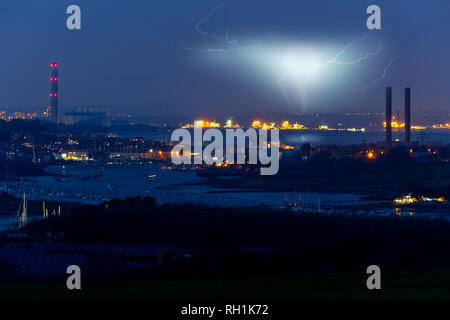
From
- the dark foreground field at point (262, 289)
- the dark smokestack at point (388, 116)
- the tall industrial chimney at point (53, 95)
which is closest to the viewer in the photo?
the dark foreground field at point (262, 289)

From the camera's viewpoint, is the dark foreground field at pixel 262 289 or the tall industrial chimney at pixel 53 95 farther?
the tall industrial chimney at pixel 53 95

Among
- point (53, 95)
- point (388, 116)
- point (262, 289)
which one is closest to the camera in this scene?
point (262, 289)

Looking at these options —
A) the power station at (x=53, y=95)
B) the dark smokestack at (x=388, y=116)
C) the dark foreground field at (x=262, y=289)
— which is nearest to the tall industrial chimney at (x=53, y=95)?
the power station at (x=53, y=95)

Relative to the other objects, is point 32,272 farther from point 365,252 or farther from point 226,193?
point 226,193

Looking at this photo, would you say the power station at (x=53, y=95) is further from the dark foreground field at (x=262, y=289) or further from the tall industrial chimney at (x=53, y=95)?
the dark foreground field at (x=262, y=289)

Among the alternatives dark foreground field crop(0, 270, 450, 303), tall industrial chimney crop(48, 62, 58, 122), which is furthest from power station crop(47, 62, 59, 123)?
dark foreground field crop(0, 270, 450, 303)

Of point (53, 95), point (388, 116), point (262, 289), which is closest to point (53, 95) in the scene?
point (53, 95)

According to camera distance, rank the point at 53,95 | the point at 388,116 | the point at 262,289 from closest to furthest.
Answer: the point at 262,289 → the point at 388,116 → the point at 53,95

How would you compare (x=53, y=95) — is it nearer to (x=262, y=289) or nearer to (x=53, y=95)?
(x=53, y=95)

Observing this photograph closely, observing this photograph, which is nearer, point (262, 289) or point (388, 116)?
point (262, 289)

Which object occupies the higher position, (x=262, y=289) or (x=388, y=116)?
(x=388, y=116)

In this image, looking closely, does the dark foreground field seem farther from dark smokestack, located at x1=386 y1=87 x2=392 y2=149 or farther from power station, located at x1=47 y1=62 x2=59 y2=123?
power station, located at x1=47 y1=62 x2=59 y2=123

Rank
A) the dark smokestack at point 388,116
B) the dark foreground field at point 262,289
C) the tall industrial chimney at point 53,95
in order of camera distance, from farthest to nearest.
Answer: the tall industrial chimney at point 53,95 → the dark smokestack at point 388,116 → the dark foreground field at point 262,289
